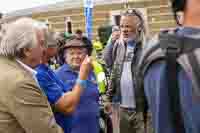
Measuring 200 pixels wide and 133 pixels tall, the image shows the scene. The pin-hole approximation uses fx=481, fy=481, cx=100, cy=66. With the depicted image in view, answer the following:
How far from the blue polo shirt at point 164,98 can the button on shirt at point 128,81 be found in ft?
9.05

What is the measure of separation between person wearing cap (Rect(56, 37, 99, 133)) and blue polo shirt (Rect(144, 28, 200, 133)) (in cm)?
236

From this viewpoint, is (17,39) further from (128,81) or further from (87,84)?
(128,81)

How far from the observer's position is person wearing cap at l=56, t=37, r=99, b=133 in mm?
4082

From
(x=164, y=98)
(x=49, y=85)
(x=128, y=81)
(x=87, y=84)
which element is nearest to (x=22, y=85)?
(x=49, y=85)

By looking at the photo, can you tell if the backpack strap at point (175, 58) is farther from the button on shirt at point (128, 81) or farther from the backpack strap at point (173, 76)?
the button on shirt at point (128, 81)

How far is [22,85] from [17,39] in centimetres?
32

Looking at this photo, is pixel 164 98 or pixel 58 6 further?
pixel 58 6

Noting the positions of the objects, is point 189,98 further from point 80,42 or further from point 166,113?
point 80,42

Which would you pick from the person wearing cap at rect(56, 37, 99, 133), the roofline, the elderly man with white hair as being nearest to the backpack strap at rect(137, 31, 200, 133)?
the elderly man with white hair

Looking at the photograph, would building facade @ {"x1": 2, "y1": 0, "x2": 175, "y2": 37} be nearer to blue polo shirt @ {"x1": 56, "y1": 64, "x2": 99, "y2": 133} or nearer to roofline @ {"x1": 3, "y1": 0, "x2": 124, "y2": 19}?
roofline @ {"x1": 3, "y1": 0, "x2": 124, "y2": 19}

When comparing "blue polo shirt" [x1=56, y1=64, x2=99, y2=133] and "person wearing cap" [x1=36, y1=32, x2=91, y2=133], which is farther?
"blue polo shirt" [x1=56, y1=64, x2=99, y2=133]

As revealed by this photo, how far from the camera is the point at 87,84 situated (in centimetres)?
408

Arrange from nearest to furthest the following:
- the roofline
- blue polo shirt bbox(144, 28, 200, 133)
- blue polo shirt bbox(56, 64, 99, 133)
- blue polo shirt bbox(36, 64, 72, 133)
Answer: blue polo shirt bbox(144, 28, 200, 133) → blue polo shirt bbox(36, 64, 72, 133) → blue polo shirt bbox(56, 64, 99, 133) → the roofline

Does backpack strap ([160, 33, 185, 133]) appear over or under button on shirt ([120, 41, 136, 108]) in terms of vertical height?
over
